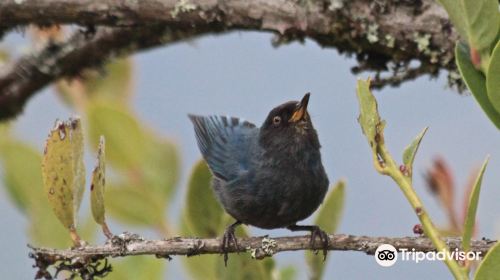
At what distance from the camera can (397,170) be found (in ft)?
4.76

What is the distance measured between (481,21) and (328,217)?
3.00 ft

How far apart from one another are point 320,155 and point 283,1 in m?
0.64

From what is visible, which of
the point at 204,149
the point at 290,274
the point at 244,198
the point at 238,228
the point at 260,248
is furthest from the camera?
the point at 204,149

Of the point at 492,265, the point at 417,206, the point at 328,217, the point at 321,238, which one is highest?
Answer: the point at 328,217

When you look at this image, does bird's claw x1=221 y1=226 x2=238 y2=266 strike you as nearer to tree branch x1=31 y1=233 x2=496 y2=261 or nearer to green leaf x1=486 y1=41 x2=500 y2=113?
tree branch x1=31 y1=233 x2=496 y2=261

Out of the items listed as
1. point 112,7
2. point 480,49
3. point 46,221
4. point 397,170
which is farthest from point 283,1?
point 397,170

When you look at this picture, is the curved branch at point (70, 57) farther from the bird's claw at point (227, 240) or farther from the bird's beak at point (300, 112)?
the bird's claw at point (227, 240)

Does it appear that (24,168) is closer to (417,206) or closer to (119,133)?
(119,133)

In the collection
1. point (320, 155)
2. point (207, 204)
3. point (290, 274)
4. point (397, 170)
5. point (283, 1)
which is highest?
point (283, 1)

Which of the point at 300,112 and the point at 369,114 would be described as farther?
the point at 300,112

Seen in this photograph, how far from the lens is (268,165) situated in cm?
309

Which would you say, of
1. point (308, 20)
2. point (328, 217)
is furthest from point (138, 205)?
point (308, 20)

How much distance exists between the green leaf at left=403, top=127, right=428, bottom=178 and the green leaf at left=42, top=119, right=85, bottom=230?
2.28 ft

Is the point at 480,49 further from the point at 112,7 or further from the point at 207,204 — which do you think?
the point at 112,7
